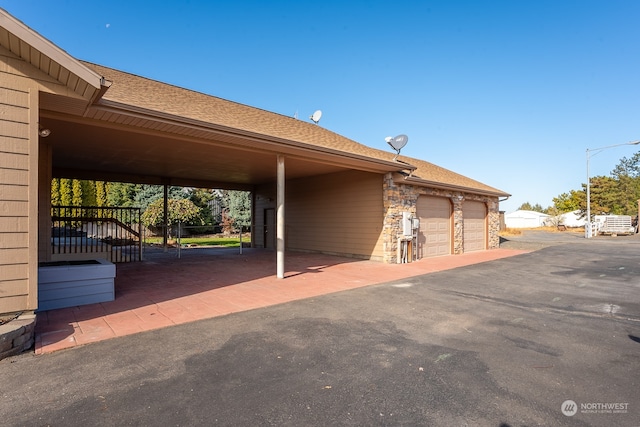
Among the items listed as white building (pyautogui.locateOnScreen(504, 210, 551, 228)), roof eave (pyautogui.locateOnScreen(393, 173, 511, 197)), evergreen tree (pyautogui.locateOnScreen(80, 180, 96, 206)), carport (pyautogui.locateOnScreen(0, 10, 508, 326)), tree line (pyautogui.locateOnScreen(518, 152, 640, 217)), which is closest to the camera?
carport (pyautogui.locateOnScreen(0, 10, 508, 326))

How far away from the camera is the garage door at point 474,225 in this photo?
13422 mm

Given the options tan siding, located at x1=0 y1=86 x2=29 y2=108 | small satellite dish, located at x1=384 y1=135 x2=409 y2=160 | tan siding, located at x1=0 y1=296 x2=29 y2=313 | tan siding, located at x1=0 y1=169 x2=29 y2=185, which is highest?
small satellite dish, located at x1=384 y1=135 x2=409 y2=160

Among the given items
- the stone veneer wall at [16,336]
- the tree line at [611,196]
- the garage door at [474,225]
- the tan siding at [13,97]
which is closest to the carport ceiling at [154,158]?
the tan siding at [13,97]

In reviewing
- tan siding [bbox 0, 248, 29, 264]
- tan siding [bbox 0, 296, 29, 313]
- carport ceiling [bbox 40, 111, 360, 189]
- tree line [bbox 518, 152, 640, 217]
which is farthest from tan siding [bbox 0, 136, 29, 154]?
tree line [bbox 518, 152, 640, 217]

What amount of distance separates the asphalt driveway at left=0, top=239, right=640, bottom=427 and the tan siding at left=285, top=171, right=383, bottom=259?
573 cm

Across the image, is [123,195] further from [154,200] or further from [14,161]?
[14,161]

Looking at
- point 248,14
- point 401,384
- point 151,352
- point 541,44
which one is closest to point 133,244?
point 248,14

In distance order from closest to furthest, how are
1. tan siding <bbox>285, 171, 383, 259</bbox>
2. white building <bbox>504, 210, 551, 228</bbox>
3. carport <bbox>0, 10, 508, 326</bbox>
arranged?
carport <bbox>0, 10, 508, 326</bbox> < tan siding <bbox>285, 171, 383, 259</bbox> < white building <bbox>504, 210, 551, 228</bbox>

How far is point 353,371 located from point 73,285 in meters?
4.76

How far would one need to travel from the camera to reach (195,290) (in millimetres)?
6113

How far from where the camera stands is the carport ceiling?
6.26 m

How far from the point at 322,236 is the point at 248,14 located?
27.6 feet

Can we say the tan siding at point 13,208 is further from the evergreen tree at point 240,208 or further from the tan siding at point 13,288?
the evergreen tree at point 240,208

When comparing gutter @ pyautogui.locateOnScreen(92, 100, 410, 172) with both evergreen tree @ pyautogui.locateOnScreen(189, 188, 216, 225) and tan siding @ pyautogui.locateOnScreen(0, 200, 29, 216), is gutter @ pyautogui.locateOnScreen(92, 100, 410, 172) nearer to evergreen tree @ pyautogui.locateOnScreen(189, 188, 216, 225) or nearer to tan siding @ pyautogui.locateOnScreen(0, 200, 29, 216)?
tan siding @ pyautogui.locateOnScreen(0, 200, 29, 216)
